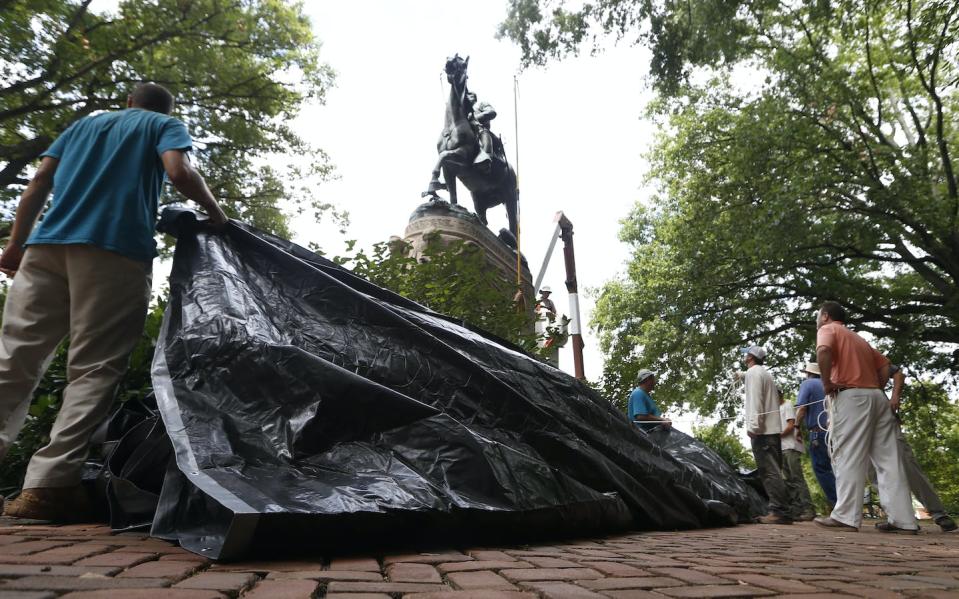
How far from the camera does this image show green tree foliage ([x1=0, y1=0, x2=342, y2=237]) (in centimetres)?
918

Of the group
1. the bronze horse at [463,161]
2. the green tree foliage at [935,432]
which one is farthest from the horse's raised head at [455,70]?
the green tree foliage at [935,432]

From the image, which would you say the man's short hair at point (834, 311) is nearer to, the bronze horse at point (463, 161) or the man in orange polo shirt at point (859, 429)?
the man in orange polo shirt at point (859, 429)

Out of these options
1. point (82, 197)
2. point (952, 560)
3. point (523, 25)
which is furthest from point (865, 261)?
point (82, 197)

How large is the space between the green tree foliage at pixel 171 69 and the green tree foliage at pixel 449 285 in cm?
679

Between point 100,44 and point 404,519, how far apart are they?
10.4m

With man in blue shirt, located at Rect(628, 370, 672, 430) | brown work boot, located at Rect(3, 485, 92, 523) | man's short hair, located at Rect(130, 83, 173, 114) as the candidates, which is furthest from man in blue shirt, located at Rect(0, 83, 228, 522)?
man in blue shirt, located at Rect(628, 370, 672, 430)

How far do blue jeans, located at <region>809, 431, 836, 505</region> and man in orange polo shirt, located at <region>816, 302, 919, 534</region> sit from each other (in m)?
2.26

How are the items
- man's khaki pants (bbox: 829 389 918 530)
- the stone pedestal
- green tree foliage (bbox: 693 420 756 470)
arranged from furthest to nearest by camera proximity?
green tree foliage (bbox: 693 420 756 470) → the stone pedestal → man's khaki pants (bbox: 829 389 918 530)

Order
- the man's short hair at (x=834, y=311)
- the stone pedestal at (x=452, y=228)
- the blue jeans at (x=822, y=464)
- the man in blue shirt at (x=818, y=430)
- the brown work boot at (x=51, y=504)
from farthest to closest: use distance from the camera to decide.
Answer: the stone pedestal at (x=452, y=228) < the blue jeans at (x=822, y=464) < the man in blue shirt at (x=818, y=430) < the man's short hair at (x=834, y=311) < the brown work boot at (x=51, y=504)

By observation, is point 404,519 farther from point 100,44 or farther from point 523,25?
point 100,44

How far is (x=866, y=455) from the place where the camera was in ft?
13.2

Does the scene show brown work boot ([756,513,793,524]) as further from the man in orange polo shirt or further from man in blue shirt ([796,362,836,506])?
man in blue shirt ([796,362,836,506])

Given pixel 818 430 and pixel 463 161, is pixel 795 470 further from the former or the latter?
pixel 463 161

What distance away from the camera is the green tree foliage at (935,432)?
13.8 metres
